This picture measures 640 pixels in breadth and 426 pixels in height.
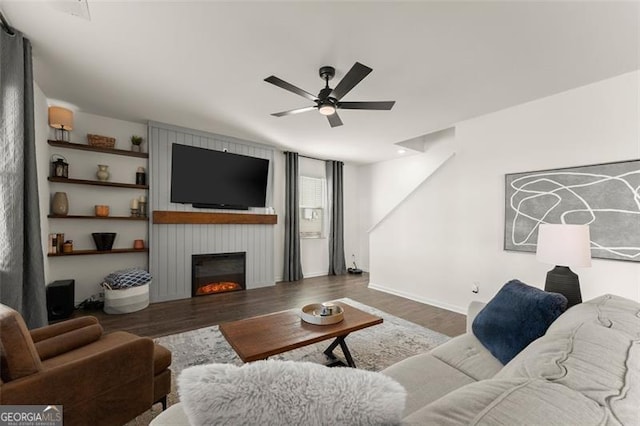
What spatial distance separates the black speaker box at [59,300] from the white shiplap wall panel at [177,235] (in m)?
0.89

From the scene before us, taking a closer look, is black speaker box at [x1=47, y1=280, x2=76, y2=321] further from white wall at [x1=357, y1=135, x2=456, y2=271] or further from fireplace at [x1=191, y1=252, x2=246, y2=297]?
white wall at [x1=357, y1=135, x2=456, y2=271]

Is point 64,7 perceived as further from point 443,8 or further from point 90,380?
point 443,8

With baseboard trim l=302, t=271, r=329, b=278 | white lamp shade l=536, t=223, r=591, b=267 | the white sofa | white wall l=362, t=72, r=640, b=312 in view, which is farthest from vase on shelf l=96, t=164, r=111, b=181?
white lamp shade l=536, t=223, r=591, b=267

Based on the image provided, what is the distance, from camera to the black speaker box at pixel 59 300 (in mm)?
2979

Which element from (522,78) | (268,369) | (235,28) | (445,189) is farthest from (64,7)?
(445,189)

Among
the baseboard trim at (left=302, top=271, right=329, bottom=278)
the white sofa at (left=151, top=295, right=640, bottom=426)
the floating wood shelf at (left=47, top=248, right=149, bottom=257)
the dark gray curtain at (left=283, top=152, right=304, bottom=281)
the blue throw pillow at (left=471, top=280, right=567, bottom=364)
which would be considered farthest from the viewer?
the baseboard trim at (left=302, top=271, right=329, bottom=278)

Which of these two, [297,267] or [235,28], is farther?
[297,267]

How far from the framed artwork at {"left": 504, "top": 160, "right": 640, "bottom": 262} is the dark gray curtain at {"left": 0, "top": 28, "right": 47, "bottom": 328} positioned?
4608mm

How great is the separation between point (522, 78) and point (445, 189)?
5.21 ft

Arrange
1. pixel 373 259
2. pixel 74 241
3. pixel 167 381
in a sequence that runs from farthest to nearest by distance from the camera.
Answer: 1. pixel 373 259
2. pixel 74 241
3. pixel 167 381

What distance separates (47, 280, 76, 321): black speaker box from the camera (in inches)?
117

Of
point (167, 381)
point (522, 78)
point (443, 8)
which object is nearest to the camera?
point (167, 381)

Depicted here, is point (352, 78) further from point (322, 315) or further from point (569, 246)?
point (569, 246)

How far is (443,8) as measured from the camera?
1.73 metres
